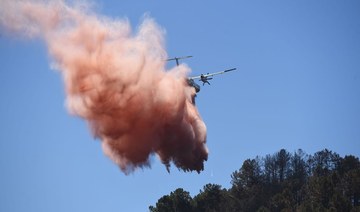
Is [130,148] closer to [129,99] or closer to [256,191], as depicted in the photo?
[129,99]

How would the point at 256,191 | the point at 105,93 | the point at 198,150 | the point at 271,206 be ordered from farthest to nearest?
the point at 256,191
the point at 271,206
the point at 198,150
the point at 105,93

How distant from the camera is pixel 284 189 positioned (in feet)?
350

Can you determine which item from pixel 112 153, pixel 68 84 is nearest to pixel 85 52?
pixel 68 84

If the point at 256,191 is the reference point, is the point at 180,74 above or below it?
below

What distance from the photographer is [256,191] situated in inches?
4353

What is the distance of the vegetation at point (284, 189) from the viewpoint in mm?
93312

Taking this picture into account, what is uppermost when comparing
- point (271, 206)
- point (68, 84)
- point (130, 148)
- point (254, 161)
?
point (254, 161)

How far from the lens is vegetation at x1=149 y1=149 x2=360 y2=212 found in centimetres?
9331

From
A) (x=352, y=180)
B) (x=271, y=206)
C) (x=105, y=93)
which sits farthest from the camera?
(x=271, y=206)

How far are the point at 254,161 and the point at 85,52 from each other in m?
62.9

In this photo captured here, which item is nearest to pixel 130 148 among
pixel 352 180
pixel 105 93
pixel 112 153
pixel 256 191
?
pixel 112 153

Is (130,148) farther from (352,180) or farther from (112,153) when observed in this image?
(352,180)

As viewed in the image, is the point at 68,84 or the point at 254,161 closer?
the point at 68,84

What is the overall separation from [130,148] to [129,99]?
4.27 metres
